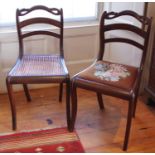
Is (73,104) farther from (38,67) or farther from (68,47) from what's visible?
(68,47)

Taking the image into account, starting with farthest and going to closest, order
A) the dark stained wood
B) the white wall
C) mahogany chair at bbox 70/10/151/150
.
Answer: the white wall, the dark stained wood, mahogany chair at bbox 70/10/151/150

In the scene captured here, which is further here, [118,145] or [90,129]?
[90,129]

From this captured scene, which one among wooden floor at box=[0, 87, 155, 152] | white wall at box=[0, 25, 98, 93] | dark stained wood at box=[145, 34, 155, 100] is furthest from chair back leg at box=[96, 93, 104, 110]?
white wall at box=[0, 25, 98, 93]

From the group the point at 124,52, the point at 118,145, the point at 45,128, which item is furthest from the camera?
the point at 124,52

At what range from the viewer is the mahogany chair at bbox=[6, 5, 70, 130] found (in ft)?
7.00

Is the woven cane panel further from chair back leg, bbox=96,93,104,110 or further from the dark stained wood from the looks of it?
the dark stained wood

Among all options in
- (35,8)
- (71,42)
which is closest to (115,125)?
(71,42)

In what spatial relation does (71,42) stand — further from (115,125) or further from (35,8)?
(115,125)

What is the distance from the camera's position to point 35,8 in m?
2.45

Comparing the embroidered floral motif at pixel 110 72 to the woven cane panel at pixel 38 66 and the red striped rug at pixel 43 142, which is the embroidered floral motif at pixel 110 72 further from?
the red striped rug at pixel 43 142

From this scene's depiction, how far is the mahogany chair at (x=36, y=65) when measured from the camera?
213 centimetres

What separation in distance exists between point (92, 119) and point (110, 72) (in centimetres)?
47

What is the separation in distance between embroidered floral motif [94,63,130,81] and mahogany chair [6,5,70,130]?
247 millimetres

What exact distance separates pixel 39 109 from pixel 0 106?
0.36 m
